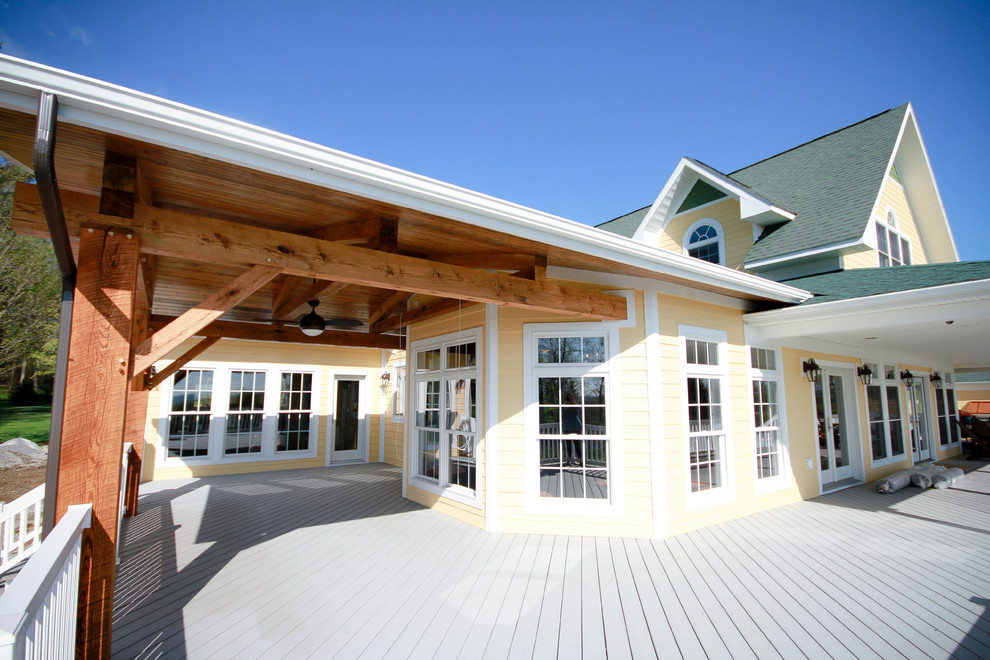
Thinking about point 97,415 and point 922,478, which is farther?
point 922,478

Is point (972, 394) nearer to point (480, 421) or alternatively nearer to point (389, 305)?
point (480, 421)

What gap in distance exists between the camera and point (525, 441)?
15.7 feet

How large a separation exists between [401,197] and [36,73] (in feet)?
5.19

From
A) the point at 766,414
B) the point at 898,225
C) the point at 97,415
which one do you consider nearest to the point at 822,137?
the point at 898,225

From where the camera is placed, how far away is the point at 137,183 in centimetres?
243

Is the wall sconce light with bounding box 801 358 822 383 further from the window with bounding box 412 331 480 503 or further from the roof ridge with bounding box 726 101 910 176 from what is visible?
the roof ridge with bounding box 726 101 910 176

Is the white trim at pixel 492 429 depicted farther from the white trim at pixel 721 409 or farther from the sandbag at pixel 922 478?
the sandbag at pixel 922 478

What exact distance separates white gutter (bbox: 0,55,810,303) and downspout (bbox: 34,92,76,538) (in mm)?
115

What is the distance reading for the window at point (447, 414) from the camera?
5285 millimetres

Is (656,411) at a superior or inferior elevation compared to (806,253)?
inferior

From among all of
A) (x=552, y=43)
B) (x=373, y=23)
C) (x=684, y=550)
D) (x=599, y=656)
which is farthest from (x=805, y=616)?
(x=373, y=23)

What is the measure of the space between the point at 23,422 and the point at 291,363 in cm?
1508

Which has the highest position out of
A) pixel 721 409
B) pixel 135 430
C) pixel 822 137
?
pixel 822 137

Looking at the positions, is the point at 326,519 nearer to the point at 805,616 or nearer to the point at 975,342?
the point at 805,616
